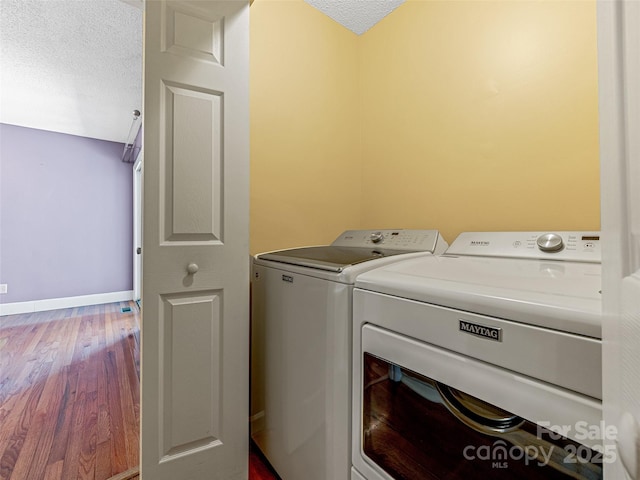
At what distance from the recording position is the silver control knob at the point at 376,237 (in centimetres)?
158

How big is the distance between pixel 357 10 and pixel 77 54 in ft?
6.78

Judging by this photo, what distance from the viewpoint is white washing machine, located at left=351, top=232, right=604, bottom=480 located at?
0.53m

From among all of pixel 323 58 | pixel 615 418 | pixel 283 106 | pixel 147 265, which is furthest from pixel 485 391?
pixel 323 58

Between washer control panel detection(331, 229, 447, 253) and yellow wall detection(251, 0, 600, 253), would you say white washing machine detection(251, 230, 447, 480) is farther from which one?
yellow wall detection(251, 0, 600, 253)

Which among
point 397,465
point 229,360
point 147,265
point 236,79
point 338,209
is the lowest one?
point 397,465

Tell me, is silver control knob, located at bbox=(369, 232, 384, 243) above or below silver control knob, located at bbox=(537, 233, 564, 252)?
above

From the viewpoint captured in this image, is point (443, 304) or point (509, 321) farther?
point (443, 304)

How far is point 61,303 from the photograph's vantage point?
4.05 m

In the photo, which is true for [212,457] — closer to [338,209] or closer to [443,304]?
[443,304]

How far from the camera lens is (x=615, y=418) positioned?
328 millimetres

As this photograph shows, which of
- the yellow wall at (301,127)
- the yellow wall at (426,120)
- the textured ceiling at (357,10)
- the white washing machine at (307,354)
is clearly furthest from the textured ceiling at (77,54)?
the white washing machine at (307,354)

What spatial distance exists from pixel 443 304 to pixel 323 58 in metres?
1.76

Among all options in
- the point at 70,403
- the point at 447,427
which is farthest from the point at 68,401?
the point at 447,427

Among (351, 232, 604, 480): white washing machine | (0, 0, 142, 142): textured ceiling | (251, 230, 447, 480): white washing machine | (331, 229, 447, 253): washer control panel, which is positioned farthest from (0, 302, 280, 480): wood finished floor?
(0, 0, 142, 142): textured ceiling
